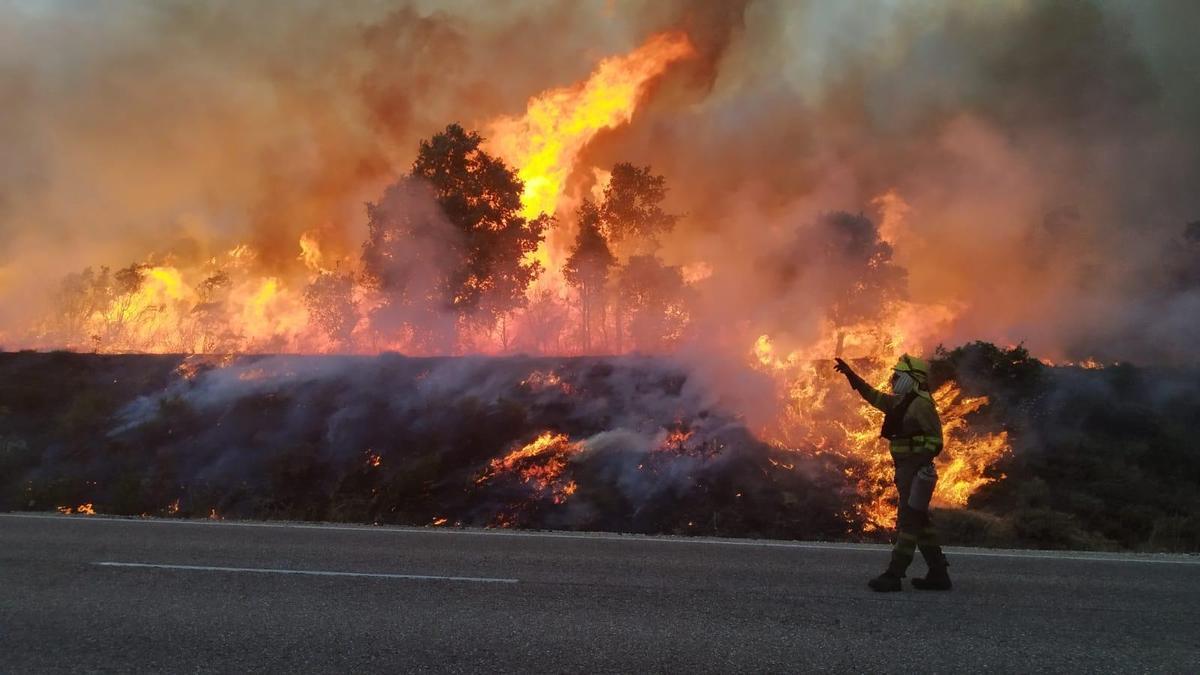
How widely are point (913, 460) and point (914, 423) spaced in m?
0.38

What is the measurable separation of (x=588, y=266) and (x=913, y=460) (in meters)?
23.8

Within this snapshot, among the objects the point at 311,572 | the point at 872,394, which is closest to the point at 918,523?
the point at 872,394

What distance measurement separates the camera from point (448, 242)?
88.6 feet

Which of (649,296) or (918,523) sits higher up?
(649,296)

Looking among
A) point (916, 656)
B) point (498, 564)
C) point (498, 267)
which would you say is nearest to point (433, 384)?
point (498, 267)

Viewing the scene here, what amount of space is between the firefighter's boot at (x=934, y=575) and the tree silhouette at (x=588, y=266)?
2319 cm

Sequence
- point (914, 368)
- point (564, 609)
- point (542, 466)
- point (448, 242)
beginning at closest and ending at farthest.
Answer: point (564, 609), point (914, 368), point (542, 466), point (448, 242)

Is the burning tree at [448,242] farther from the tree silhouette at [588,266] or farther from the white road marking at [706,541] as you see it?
the white road marking at [706,541]

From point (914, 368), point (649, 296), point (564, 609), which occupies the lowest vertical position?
point (564, 609)

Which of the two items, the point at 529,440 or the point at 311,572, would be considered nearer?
the point at 311,572

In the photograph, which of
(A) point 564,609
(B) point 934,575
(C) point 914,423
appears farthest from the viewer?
(C) point 914,423

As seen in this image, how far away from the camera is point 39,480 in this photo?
17.1m

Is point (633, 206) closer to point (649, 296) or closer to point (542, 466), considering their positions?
point (649, 296)

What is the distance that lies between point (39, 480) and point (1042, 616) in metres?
19.7
